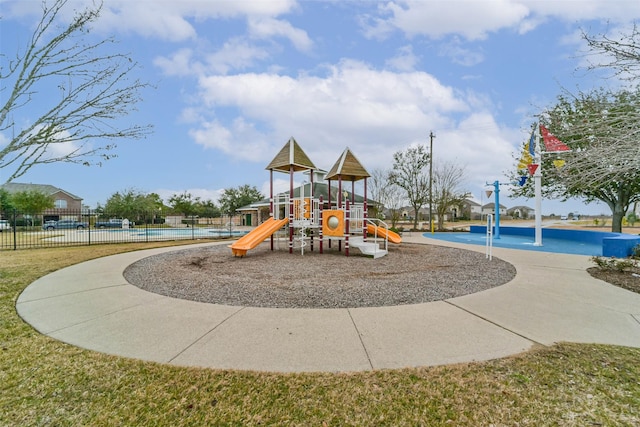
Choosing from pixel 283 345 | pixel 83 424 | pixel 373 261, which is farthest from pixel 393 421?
pixel 373 261

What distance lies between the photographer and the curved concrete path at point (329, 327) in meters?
3.02

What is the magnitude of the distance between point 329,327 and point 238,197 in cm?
4669

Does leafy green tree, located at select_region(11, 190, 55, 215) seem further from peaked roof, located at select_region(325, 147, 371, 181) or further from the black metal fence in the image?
peaked roof, located at select_region(325, 147, 371, 181)

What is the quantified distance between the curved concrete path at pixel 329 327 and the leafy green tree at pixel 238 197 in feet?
140

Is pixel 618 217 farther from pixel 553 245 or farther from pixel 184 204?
pixel 184 204

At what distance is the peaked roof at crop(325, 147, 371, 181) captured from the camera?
38.4 ft

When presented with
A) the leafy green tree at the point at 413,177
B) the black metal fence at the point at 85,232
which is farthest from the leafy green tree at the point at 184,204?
the leafy green tree at the point at 413,177

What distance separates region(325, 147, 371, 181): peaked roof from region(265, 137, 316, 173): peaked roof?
96 cm

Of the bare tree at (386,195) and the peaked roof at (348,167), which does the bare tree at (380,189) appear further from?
the peaked roof at (348,167)

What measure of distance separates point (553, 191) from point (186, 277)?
2453 cm

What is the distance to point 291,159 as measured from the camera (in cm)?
1114

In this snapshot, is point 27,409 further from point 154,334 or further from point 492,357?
point 492,357

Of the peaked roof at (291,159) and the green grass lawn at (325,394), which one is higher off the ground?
the peaked roof at (291,159)

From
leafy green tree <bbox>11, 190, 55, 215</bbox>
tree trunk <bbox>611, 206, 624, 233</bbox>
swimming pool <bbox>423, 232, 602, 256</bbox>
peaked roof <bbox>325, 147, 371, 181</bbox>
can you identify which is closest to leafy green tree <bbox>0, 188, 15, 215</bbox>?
leafy green tree <bbox>11, 190, 55, 215</bbox>
